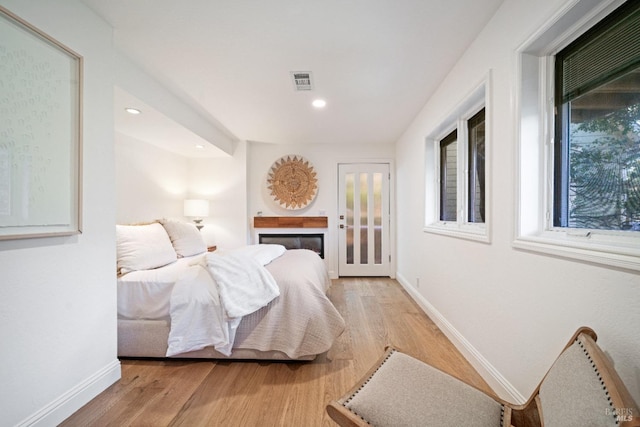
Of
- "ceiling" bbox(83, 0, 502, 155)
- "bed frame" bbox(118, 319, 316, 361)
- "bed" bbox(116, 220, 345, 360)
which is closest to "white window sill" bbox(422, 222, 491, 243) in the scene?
"bed" bbox(116, 220, 345, 360)

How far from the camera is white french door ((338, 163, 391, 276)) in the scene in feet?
14.6

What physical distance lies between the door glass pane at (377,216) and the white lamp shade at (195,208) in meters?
2.68

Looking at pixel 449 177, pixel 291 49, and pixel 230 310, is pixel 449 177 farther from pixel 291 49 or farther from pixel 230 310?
Result: pixel 230 310

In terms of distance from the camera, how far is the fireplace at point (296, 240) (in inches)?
175

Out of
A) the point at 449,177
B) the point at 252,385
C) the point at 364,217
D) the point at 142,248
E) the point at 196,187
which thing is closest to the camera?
the point at 252,385

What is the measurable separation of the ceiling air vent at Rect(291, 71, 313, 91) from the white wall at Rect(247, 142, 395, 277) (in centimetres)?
198

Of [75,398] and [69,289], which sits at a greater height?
[69,289]

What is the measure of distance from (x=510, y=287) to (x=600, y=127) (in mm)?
848

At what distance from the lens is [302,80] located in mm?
2355

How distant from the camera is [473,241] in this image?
188 centimetres

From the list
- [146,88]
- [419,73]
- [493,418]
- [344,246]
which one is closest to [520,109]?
[419,73]

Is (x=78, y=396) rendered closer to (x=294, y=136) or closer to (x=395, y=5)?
(x=395, y=5)

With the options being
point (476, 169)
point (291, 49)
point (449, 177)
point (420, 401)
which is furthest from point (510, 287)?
point (291, 49)

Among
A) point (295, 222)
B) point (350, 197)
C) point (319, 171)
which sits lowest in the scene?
point (295, 222)
